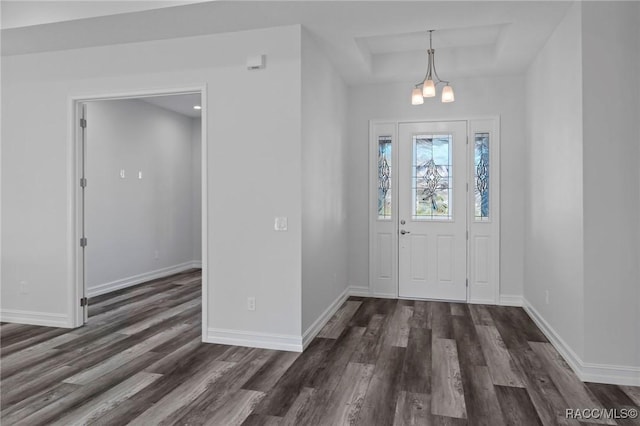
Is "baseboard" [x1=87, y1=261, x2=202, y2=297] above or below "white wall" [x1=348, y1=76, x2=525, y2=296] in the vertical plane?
below

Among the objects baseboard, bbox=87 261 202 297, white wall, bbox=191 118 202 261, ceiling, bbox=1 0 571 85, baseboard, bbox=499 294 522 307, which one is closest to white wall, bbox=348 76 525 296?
baseboard, bbox=499 294 522 307

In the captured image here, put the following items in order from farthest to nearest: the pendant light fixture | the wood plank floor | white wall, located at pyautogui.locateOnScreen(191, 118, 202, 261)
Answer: white wall, located at pyautogui.locateOnScreen(191, 118, 202, 261) < the pendant light fixture < the wood plank floor

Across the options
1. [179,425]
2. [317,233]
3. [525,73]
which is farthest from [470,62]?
[179,425]

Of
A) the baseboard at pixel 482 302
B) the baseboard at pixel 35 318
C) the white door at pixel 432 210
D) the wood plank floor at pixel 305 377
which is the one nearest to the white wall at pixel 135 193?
the baseboard at pixel 35 318

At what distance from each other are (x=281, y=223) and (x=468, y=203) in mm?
2692

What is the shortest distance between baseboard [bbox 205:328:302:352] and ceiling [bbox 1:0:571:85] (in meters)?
2.64

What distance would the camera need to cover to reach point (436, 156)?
5141 mm

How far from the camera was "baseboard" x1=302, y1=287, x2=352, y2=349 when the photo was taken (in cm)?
357

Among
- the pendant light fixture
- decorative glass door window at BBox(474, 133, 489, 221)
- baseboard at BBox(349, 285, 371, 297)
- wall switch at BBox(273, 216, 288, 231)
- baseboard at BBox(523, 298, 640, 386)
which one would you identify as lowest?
baseboard at BBox(523, 298, 640, 386)

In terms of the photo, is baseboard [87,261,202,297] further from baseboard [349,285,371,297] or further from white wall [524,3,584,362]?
white wall [524,3,584,362]

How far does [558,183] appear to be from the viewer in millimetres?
3434

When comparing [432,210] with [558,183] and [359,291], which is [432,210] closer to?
[359,291]

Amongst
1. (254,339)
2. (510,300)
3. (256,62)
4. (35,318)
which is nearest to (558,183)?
(510,300)

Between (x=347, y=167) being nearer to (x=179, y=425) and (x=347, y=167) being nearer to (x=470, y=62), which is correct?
(x=470, y=62)
